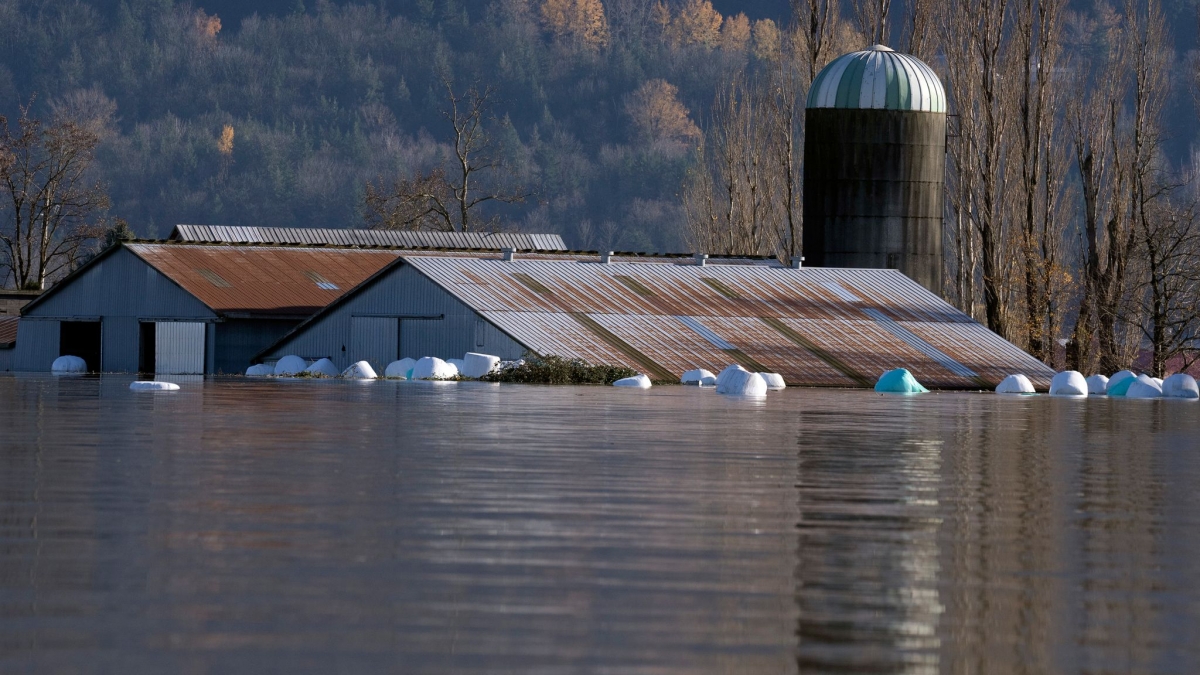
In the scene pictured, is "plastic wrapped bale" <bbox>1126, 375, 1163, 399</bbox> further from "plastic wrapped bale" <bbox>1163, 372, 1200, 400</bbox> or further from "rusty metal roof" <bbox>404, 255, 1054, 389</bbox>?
"rusty metal roof" <bbox>404, 255, 1054, 389</bbox>

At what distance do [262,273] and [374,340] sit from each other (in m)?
8.75

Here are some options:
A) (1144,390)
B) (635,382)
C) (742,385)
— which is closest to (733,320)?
(635,382)

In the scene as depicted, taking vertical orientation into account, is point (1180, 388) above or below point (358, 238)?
below

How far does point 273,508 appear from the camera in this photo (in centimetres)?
1335

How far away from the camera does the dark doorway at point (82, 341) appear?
6462cm

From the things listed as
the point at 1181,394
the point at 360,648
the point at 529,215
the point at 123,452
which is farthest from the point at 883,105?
the point at 529,215

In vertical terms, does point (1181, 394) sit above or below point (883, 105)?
below

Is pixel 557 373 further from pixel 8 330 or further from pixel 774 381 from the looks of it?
pixel 8 330

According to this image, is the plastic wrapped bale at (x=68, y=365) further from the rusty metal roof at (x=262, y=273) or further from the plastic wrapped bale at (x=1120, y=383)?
the plastic wrapped bale at (x=1120, y=383)

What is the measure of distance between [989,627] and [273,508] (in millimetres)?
5934

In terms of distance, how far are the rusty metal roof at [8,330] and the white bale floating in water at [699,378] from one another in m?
27.9

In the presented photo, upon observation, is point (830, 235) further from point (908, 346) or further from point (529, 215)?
point (529, 215)

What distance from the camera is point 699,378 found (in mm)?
49500

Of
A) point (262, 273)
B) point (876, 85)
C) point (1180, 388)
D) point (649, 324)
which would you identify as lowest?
point (1180, 388)
